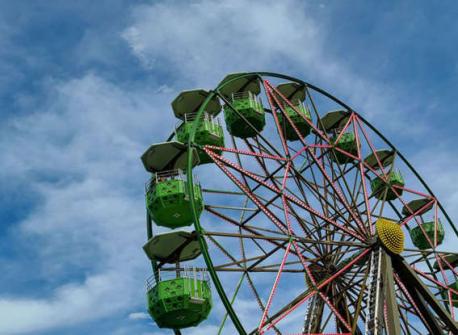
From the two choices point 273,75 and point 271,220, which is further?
point 273,75

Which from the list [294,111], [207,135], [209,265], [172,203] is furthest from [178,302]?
[294,111]

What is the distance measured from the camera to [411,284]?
61.0 ft

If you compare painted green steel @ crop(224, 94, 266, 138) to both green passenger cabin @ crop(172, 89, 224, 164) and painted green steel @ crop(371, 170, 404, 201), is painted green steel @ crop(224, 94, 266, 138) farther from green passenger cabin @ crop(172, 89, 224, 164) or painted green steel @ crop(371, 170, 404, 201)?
painted green steel @ crop(371, 170, 404, 201)

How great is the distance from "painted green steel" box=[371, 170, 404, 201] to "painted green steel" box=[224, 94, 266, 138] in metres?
5.87

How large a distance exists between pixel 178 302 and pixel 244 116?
7.57 m

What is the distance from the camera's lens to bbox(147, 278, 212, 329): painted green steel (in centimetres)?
1428

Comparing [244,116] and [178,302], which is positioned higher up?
[244,116]

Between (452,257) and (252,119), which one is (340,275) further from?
(452,257)

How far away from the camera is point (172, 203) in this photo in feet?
50.1

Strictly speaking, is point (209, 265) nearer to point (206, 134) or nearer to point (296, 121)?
point (206, 134)

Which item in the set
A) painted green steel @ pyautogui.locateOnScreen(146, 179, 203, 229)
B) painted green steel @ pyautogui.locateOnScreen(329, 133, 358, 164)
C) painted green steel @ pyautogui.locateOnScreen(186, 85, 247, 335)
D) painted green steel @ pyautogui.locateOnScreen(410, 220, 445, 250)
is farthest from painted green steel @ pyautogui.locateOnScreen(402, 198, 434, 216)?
painted green steel @ pyautogui.locateOnScreen(186, 85, 247, 335)

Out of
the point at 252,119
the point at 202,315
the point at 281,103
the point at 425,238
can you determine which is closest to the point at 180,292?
the point at 202,315

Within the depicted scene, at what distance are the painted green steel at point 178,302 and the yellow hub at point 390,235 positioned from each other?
633 centimetres

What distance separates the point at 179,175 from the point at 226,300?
166 inches
